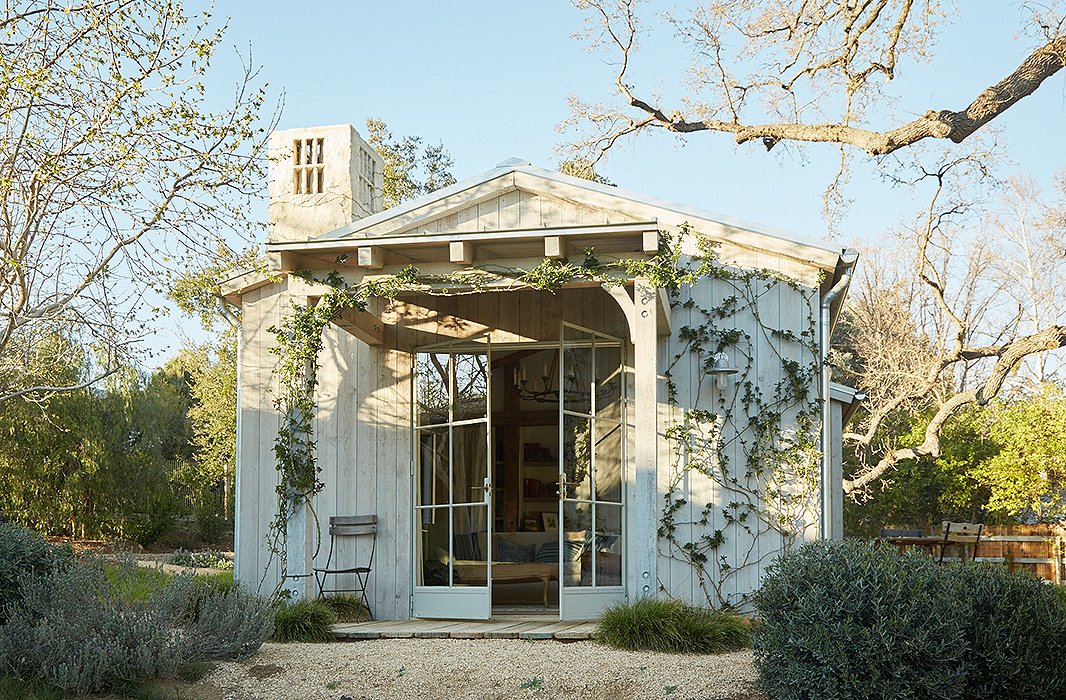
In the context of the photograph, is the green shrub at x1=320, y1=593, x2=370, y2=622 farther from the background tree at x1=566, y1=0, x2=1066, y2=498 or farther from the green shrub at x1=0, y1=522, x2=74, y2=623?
the background tree at x1=566, y1=0, x2=1066, y2=498

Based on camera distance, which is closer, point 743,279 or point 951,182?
point 743,279

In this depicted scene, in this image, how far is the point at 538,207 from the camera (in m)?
9.16

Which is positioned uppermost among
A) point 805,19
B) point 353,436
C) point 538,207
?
point 805,19

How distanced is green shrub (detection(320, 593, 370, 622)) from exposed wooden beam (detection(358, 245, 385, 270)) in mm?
2853

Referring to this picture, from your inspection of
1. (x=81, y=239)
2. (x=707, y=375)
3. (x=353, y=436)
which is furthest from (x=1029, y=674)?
(x=81, y=239)

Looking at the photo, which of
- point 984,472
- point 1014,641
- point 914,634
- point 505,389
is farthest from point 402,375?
point 984,472

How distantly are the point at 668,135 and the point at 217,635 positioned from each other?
1048cm

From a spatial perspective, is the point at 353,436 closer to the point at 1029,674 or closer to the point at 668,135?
the point at 1029,674

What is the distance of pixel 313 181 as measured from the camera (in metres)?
9.89

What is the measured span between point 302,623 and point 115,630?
1870 millimetres

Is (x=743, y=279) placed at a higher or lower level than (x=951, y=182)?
lower

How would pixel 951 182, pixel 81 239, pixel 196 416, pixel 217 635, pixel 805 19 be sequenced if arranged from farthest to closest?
1. pixel 196 416
2. pixel 951 182
3. pixel 805 19
4. pixel 81 239
5. pixel 217 635

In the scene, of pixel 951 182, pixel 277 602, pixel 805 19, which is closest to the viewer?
pixel 277 602

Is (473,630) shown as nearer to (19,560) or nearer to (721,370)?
(721,370)
